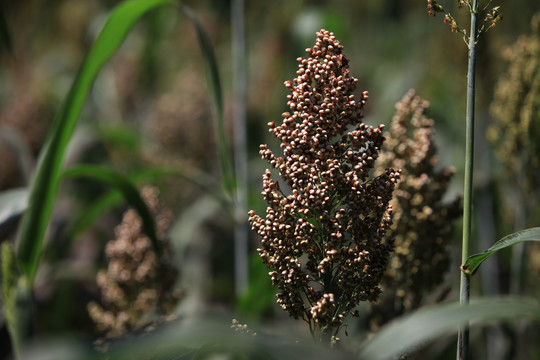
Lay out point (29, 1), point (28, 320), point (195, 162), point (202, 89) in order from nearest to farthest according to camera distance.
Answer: point (28, 320) → point (195, 162) → point (202, 89) → point (29, 1)

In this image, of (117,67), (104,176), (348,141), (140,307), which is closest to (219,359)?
(140,307)

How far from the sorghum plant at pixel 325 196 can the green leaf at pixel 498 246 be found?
0.13m

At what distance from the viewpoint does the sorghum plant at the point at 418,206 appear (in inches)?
52.0

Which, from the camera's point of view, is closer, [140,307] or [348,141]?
[348,141]

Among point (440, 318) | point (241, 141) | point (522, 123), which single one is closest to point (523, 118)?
point (522, 123)

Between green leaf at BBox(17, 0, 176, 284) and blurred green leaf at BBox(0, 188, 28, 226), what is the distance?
0.21ft

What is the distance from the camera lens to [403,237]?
137 centimetres

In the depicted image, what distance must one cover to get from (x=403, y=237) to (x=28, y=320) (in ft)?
2.73

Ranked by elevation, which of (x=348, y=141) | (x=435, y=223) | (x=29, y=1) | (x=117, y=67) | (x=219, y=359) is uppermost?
(x=29, y=1)

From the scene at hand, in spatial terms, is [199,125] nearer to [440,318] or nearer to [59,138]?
[59,138]

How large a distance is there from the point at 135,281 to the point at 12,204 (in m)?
0.43

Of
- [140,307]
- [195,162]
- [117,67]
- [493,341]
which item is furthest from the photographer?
[117,67]

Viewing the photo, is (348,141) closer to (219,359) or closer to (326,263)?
(326,263)

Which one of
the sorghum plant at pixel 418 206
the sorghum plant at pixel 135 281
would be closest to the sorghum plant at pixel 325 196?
the sorghum plant at pixel 418 206
